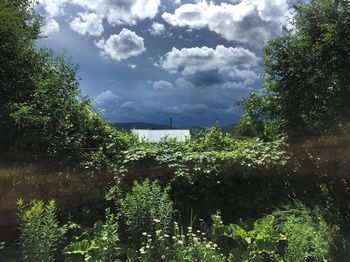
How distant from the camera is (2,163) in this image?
7.13m

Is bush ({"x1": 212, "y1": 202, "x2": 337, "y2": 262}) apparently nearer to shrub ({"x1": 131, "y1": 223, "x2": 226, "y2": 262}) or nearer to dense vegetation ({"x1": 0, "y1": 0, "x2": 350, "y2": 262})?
dense vegetation ({"x1": 0, "y1": 0, "x2": 350, "y2": 262})

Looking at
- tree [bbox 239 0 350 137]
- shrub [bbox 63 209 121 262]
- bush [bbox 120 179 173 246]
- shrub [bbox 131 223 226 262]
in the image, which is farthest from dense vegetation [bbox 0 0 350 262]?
shrub [bbox 131 223 226 262]

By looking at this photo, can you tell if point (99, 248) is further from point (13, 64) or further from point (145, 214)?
point (13, 64)

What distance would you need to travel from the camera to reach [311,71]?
7199mm

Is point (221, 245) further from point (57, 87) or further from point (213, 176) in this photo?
point (57, 87)

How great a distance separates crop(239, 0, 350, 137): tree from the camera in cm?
707

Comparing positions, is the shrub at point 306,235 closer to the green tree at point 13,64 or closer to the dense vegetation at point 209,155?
the dense vegetation at point 209,155

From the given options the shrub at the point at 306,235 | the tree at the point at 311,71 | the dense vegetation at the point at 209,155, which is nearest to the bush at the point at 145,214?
the dense vegetation at the point at 209,155

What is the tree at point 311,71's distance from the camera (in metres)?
7.07

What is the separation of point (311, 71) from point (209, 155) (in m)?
2.10

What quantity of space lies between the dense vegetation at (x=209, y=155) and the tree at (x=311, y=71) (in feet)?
0.05

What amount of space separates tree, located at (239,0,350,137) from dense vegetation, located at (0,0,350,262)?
0.7 inches

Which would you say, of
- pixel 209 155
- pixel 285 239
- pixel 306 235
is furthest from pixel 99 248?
pixel 209 155

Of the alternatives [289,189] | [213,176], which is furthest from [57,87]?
[289,189]
